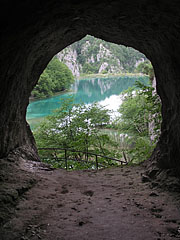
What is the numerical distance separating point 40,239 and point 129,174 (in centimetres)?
467

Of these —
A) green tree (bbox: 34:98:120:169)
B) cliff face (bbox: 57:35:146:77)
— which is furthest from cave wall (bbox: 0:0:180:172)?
cliff face (bbox: 57:35:146:77)

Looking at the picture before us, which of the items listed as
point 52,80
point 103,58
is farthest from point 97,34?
point 103,58

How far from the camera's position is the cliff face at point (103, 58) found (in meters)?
156

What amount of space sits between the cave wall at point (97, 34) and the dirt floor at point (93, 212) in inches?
47.0

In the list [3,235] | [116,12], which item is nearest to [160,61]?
[116,12]

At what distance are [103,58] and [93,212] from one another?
165 meters

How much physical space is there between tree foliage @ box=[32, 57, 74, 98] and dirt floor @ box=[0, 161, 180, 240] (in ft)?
109

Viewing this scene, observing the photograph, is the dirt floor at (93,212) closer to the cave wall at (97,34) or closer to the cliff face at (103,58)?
the cave wall at (97,34)

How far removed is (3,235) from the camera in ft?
11.3

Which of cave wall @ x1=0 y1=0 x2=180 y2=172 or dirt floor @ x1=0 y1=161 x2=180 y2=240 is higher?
cave wall @ x1=0 y1=0 x2=180 y2=172

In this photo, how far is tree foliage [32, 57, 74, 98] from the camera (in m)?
38.7

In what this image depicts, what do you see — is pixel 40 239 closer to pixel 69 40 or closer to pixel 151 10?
pixel 151 10

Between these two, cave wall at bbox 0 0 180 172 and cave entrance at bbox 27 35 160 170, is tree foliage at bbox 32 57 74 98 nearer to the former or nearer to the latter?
cave entrance at bbox 27 35 160 170

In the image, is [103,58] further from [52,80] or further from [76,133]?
[76,133]
